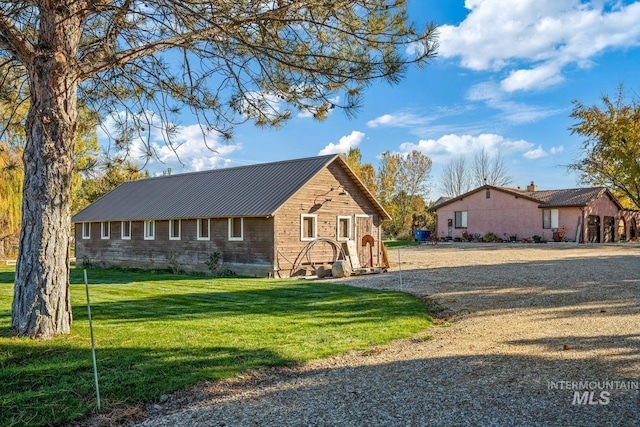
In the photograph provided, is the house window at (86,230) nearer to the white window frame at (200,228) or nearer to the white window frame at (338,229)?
the white window frame at (200,228)

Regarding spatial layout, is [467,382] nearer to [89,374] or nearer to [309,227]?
[89,374]

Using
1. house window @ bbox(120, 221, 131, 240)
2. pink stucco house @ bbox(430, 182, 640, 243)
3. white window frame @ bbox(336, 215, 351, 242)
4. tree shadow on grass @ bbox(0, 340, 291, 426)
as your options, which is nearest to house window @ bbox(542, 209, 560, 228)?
pink stucco house @ bbox(430, 182, 640, 243)

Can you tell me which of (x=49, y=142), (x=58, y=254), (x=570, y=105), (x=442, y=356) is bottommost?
(x=442, y=356)

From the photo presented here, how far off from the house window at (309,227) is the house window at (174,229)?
6015 mm

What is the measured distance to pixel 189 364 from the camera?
6.08 meters

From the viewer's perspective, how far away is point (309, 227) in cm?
1934

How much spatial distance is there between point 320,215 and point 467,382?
14499mm

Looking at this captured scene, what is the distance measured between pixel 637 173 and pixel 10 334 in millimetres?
34586

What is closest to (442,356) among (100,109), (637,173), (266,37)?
(266,37)

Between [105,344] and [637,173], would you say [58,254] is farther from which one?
[637,173]

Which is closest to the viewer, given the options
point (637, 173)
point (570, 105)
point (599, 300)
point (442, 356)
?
point (442, 356)

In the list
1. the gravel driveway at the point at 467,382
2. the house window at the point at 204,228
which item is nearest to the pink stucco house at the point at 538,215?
the house window at the point at 204,228

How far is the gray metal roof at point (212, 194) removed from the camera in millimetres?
18969

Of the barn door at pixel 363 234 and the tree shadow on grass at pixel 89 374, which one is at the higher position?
the barn door at pixel 363 234
